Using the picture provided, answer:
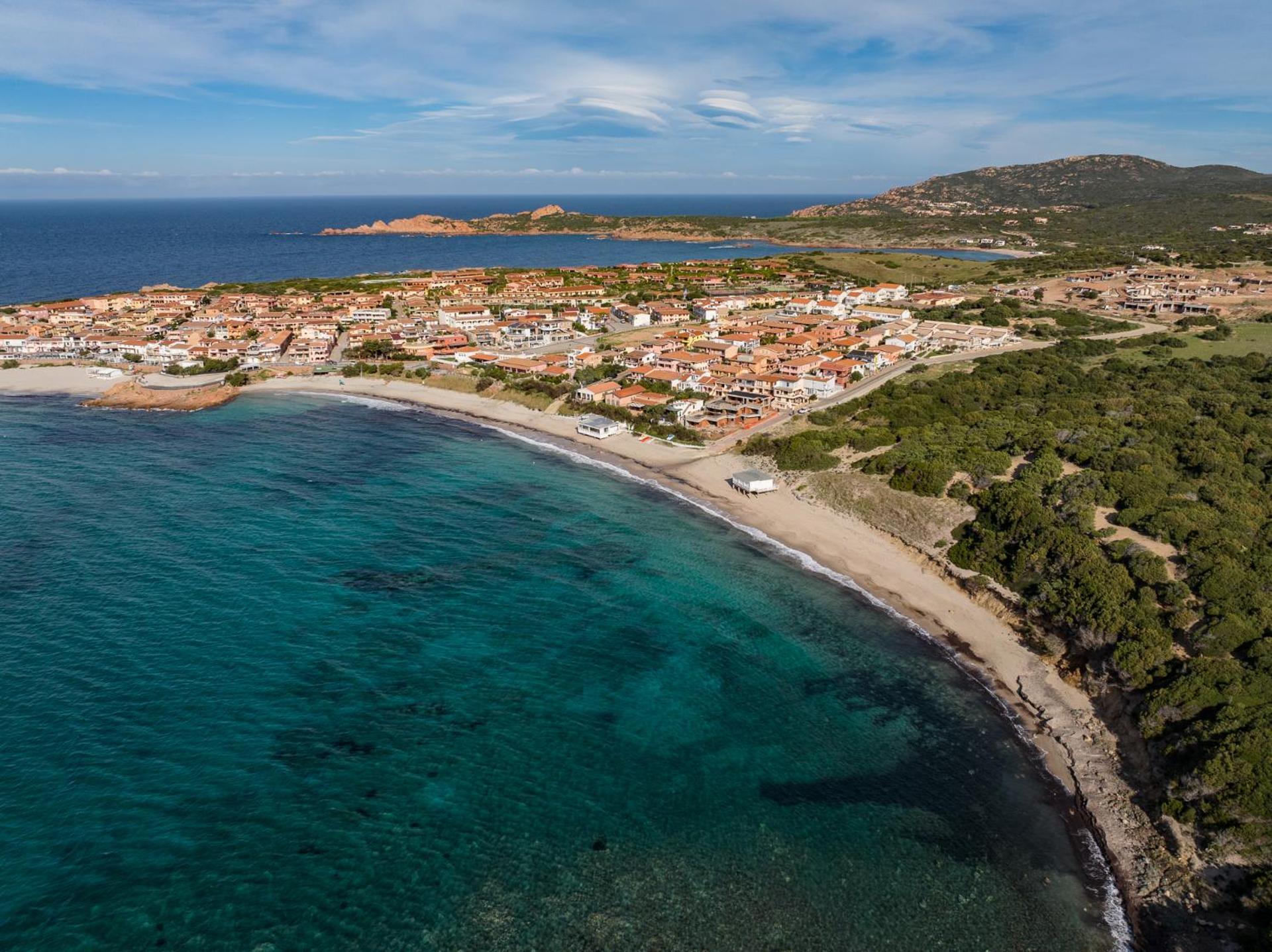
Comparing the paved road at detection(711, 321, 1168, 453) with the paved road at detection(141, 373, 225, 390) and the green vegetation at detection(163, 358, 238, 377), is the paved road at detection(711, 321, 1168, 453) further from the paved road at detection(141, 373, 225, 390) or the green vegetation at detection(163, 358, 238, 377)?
the green vegetation at detection(163, 358, 238, 377)

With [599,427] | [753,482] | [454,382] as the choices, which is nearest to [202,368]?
[454,382]

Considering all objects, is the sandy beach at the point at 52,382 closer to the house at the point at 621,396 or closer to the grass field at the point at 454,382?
the grass field at the point at 454,382

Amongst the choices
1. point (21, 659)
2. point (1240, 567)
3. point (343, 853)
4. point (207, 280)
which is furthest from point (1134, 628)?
point (207, 280)

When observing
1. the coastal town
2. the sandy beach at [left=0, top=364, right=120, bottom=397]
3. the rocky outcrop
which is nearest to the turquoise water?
the coastal town

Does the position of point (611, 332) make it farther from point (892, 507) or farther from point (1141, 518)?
point (1141, 518)

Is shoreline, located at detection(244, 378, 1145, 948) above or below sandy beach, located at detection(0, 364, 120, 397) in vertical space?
below

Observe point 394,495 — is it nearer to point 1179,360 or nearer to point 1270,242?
point 1179,360

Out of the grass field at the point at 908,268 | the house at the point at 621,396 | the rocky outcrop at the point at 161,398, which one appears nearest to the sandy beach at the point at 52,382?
the rocky outcrop at the point at 161,398
